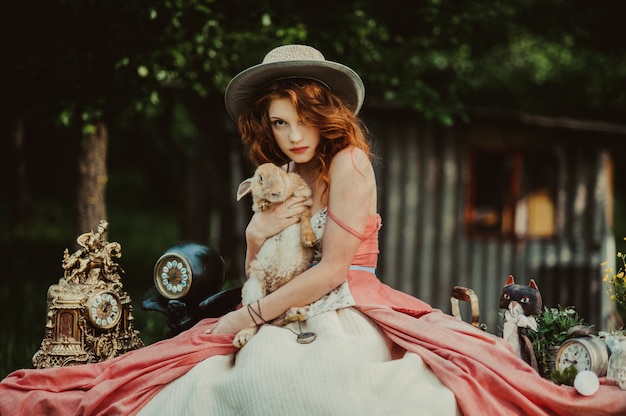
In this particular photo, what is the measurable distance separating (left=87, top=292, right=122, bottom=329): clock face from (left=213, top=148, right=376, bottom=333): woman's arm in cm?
68

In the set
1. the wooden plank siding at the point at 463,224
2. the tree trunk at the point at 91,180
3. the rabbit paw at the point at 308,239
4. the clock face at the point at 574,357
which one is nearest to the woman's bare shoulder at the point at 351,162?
the rabbit paw at the point at 308,239

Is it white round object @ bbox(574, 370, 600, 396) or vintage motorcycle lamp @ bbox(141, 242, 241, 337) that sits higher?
vintage motorcycle lamp @ bbox(141, 242, 241, 337)

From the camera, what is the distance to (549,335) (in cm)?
346

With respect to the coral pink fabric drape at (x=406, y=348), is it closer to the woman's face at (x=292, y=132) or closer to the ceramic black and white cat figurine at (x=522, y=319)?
the ceramic black and white cat figurine at (x=522, y=319)

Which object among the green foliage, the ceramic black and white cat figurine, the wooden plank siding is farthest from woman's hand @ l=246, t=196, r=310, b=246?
the wooden plank siding

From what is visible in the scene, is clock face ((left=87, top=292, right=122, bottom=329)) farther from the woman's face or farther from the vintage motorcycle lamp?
the woman's face

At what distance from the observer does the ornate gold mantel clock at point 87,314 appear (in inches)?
141

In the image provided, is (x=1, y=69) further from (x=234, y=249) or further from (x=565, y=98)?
(x=565, y=98)

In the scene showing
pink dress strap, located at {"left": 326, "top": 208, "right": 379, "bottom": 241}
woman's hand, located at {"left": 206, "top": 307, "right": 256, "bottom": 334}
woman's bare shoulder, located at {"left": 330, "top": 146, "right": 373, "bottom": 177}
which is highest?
woman's bare shoulder, located at {"left": 330, "top": 146, "right": 373, "bottom": 177}

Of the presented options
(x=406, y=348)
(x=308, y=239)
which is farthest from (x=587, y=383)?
(x=308, y=239)

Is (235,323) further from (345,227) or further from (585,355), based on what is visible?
(585,355)

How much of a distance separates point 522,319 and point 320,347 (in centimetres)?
101

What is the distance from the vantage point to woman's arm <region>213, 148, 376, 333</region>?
3.27m

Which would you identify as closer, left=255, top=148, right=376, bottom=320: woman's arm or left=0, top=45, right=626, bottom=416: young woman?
left=0, top=45, right=626, bottom=416: young woman
